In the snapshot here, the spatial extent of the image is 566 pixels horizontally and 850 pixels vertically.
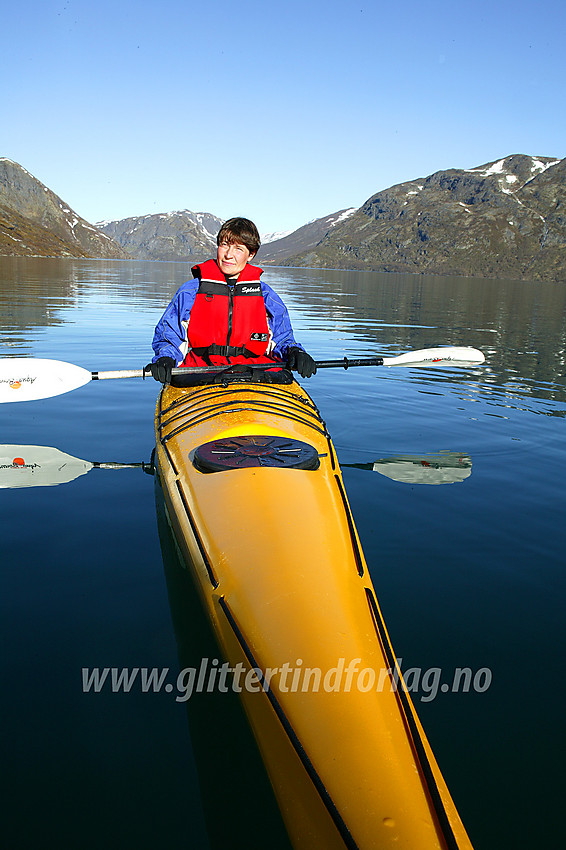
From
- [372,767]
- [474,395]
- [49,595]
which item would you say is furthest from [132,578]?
[474,395]

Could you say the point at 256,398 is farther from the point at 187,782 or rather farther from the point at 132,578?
the point at 187,782

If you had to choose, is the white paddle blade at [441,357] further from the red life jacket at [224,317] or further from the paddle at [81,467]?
the red life jacket at [224,317]

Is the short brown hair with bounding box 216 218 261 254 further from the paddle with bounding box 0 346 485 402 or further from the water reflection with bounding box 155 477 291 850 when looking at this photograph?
the water reflection with bounding box 155 477 291 850

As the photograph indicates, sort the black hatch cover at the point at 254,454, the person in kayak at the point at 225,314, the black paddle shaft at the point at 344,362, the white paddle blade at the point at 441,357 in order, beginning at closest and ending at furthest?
the black hatch cover at the point at 254,454 → the person in kayak at the point at 225,314 → the black paddle shaft at the point at 344,362 → the white paddle blade at the point at 441,357

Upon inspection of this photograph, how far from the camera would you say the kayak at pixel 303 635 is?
1.77m

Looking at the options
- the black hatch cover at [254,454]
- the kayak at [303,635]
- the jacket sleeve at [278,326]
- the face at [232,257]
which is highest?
the face at [232,257]

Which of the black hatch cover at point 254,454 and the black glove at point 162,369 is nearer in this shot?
the black hatch cover at point 254,454

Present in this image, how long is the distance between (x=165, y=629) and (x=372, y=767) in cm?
162

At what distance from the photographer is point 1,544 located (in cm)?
402

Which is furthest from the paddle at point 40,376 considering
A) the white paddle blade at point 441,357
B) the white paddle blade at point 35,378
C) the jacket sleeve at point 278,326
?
the white paddle blade at point 441,357

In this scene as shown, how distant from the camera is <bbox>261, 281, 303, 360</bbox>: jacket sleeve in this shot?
6.15 metres

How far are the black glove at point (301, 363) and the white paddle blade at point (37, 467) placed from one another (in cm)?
231

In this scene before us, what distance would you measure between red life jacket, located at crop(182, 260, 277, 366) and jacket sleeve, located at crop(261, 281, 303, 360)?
0.59 ft

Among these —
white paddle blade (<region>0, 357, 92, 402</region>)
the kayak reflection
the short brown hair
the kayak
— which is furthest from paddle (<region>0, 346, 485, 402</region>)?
the kayak
